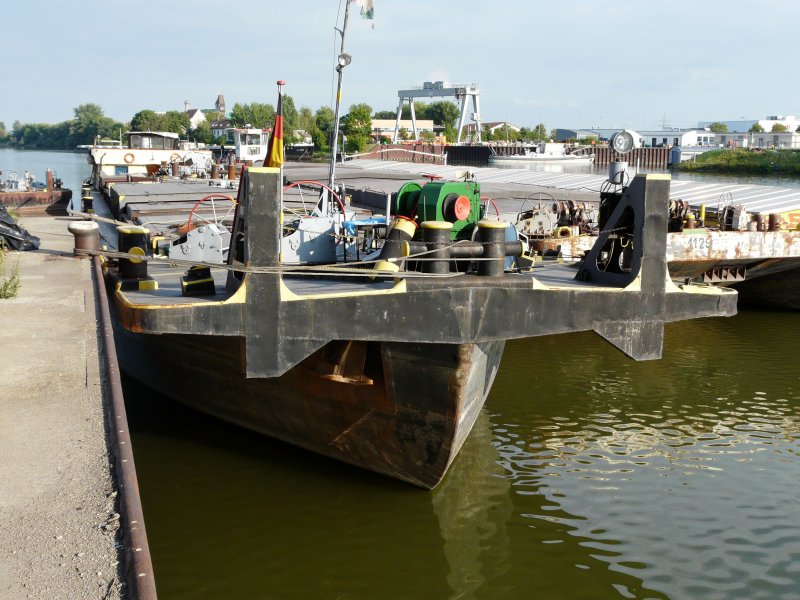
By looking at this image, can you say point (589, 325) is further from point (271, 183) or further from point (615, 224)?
→ point (271, 183)

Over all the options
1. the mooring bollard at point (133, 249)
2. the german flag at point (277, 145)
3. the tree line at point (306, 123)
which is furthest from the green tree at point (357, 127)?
the german flag at point (277, 145)

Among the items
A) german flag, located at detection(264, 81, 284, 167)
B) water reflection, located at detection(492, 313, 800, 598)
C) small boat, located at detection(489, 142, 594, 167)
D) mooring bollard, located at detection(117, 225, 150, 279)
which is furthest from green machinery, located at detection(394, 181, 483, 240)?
small boat, located at detection(489, 142, 594, 167)

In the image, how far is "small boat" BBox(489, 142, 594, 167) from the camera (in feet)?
274

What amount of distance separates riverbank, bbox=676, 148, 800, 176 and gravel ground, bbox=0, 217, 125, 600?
93308 millimetres

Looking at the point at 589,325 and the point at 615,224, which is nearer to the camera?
the point at 589,325

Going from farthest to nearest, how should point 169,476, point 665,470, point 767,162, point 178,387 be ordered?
point 767,162
point 178,387
point 665,470
point 169,476

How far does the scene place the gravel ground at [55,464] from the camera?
5.11m

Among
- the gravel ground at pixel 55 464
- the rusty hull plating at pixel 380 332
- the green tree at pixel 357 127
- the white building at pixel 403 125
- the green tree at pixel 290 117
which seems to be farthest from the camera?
the white building at pixel 403 125

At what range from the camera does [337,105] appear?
1294 centimetres

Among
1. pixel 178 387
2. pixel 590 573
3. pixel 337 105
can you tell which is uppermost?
pixel 337 105

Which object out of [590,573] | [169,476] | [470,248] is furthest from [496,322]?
[169,476]

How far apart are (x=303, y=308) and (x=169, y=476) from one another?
3.56 meters

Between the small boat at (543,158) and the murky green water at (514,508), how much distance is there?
2786 inches

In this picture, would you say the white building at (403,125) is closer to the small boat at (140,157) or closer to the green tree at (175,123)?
the green tree at (175,123)
